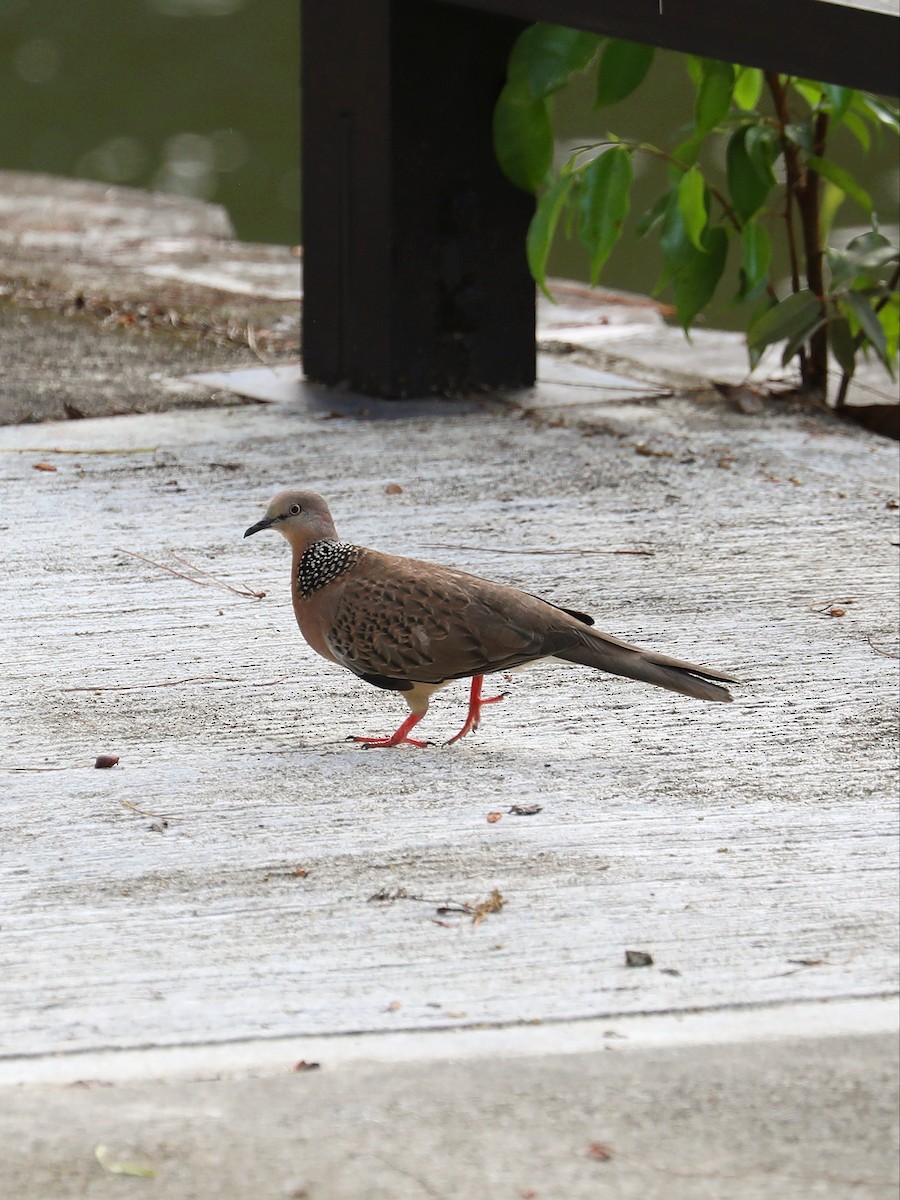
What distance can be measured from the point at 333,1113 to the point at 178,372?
5448 millimetres

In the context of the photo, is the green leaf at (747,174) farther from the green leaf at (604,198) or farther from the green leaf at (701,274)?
the green leaf at (604,198)

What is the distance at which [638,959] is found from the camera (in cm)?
308

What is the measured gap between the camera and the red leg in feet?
13.3

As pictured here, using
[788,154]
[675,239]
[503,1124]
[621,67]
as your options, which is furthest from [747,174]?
[503,1124]

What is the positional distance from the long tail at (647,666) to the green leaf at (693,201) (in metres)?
3.09

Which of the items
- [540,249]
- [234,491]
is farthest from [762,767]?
[540,249]

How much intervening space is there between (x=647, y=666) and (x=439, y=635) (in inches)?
19.1

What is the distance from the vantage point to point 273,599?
5.05 m

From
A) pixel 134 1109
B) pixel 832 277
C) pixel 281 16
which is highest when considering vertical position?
pixel 281 16

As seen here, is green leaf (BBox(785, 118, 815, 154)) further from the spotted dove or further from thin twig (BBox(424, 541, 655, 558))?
the spotted dove

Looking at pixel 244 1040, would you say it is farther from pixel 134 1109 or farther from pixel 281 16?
pixel 281 16

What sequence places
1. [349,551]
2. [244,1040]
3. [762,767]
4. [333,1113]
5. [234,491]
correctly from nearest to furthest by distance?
1. [333,1113]
2. [244,1040]
3. [762,767]
4. [349,551]
5. [234,491]

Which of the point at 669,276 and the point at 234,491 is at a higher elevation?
the point at 669,276

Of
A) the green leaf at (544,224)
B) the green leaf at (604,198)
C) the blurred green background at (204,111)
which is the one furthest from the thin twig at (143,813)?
the blurred green background at (204,111)
